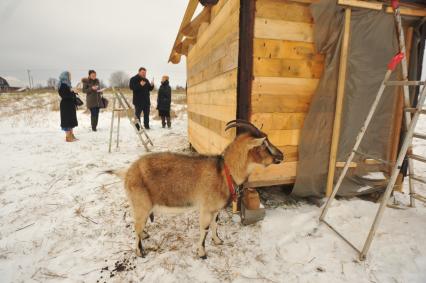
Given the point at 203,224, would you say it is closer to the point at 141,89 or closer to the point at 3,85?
the point at 141,89

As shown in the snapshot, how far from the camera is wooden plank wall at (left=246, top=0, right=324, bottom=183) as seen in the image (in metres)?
3.68

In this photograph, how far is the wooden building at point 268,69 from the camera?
142 inches

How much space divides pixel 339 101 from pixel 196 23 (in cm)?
380

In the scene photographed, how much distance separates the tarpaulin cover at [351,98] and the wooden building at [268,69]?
17 cm

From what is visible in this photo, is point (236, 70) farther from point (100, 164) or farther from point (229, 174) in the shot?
point (100, 164)

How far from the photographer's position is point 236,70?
3.71 m

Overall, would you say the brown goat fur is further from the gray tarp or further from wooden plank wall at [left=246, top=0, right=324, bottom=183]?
the gray tarp

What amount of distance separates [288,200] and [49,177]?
5.89 meters

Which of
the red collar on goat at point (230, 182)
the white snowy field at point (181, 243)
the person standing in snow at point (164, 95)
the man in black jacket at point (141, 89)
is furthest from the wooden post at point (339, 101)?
the person standing in snow at point (164, 95)

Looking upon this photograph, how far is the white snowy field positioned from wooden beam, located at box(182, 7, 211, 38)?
430 centimetres

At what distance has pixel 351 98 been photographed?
4199mm

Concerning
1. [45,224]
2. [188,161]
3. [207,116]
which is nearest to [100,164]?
[45,224]

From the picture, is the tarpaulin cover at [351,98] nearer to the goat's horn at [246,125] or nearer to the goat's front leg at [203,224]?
the goat's horn at [246,125]

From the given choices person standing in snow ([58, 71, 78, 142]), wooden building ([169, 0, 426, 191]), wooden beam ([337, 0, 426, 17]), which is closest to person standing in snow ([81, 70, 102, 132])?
person standing in snow ([58, 71, 78, 142])
